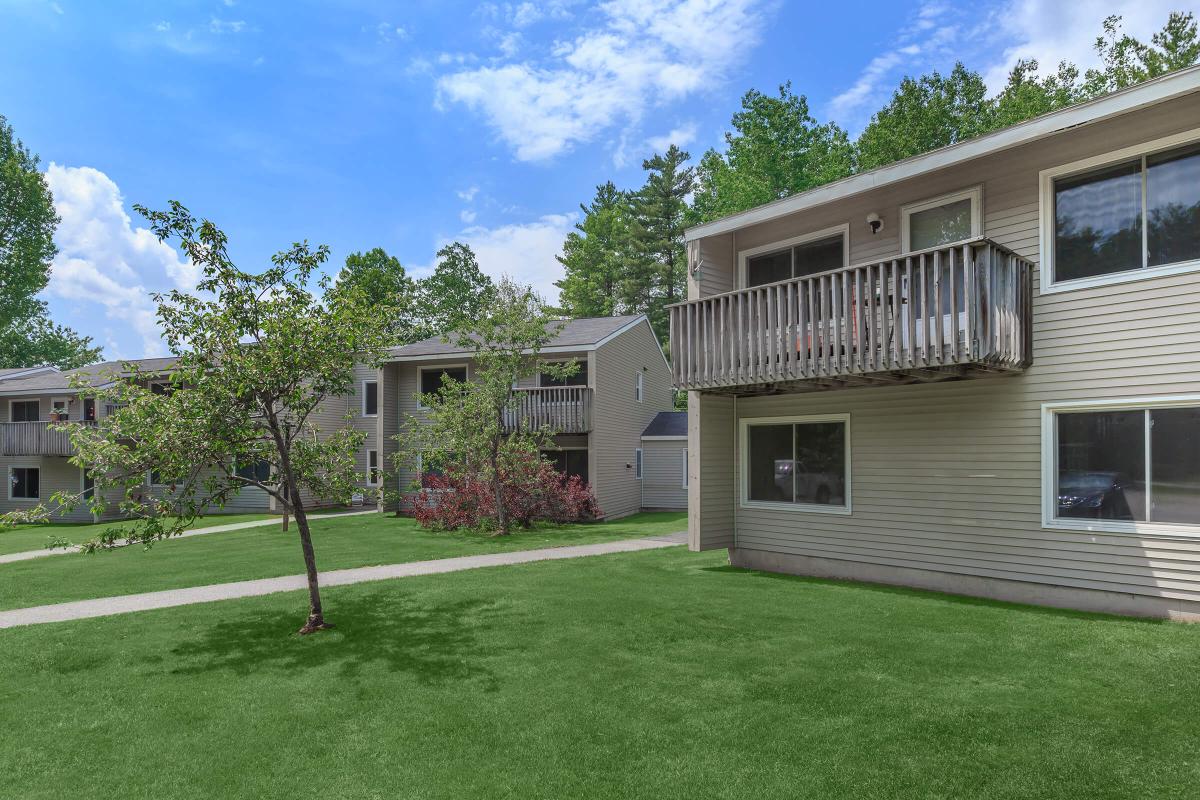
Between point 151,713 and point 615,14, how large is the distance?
13.9 meters

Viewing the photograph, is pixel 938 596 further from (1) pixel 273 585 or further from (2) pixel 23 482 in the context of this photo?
(2) pixel 23 482

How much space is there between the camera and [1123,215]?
750 centimetres

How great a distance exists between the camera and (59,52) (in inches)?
535

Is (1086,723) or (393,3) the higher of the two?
(393,3)

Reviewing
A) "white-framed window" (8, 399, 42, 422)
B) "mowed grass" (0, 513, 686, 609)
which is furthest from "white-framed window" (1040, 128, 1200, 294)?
"white-framed window" (8, 399, 42, 422)

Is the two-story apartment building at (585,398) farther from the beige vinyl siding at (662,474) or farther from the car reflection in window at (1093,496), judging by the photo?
the car reflection in window at (1093,496)

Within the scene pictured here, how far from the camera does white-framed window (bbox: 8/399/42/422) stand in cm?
2755

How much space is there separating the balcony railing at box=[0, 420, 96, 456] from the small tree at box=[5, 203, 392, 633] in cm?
2359

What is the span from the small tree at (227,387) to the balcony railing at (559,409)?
12751 millimetres

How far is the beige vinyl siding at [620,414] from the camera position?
21469mm

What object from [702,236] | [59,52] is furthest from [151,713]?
[59,52]

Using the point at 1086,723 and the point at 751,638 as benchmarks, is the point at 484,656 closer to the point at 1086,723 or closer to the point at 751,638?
the point at 751,638

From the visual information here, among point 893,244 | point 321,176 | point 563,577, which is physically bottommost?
point 563,577

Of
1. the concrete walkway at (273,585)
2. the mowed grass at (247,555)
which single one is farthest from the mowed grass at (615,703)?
the mowed grass at (247,555)
